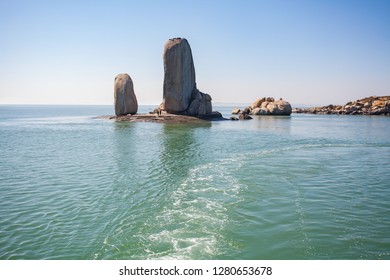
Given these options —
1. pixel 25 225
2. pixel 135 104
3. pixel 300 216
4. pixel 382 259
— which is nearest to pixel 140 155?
pixel 25 225

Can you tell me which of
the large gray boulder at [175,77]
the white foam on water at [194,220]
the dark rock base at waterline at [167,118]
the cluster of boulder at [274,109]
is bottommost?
the white foam on water at [194,220]

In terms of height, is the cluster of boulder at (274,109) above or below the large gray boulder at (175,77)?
below

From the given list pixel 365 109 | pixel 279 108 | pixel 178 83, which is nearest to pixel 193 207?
pixel 178 83

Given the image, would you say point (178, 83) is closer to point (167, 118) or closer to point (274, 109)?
point (167, 118)

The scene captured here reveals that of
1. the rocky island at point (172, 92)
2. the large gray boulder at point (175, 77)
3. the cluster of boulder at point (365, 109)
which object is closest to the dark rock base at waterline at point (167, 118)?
the rocky island at point (172, 92)

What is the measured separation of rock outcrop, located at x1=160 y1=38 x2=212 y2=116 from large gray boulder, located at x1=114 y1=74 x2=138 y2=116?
6369mm

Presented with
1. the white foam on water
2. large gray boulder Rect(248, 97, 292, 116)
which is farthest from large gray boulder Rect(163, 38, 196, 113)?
the white foam on water

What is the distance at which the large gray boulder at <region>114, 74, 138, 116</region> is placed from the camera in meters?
59.0

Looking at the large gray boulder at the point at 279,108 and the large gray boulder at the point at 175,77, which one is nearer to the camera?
the large gray boulder at the point at 175,77

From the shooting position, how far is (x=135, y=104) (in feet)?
204

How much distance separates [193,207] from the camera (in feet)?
40.4

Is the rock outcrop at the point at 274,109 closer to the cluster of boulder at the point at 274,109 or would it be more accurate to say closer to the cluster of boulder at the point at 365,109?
the cluster of boulder at the point at 274,109

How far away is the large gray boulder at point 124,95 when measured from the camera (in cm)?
5903
